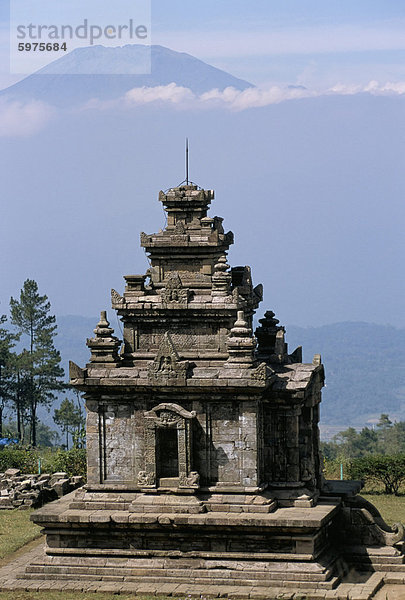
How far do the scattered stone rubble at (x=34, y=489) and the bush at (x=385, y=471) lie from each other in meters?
8.95

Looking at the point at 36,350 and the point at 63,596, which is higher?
the point at 36,350

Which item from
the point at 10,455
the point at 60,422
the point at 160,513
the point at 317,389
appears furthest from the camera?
the point at 60,422

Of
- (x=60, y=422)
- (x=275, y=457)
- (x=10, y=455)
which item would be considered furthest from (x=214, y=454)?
(x=60, y=422)

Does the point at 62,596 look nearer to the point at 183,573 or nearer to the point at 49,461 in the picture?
the point at 183,573

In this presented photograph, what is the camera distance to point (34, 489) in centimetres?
4119

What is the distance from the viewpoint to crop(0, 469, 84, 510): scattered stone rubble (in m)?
40.3

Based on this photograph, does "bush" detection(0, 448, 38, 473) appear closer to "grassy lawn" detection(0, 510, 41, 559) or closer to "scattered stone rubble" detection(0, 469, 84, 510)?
"scattered stone rubble" detection(0, 469, 84, 510)

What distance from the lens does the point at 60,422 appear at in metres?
71.4

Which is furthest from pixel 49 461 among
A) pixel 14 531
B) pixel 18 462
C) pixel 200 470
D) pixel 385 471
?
pixel 200 470

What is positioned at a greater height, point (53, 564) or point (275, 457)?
point (275, 457)

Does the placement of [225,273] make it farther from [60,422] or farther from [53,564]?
[60,422]

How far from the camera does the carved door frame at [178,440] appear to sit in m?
30.6

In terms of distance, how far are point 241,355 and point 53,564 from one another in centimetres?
639

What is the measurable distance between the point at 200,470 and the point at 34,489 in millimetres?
11674
